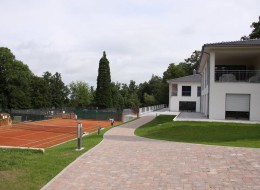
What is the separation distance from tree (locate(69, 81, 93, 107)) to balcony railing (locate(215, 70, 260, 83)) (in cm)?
7082

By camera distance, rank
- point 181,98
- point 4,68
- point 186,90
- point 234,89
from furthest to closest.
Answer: point 4,68, point 181,98, point 186,90, point 234,89

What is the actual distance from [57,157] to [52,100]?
75554 mm

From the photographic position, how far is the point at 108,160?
37.8ft

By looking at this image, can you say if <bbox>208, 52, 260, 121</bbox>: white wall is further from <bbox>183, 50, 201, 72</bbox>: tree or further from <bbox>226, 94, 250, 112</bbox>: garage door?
<bbox>183, 50, 201, 72</bbox>: tree

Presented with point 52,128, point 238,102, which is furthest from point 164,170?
point 52,128

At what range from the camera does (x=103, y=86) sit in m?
69.4

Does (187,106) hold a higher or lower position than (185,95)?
lower

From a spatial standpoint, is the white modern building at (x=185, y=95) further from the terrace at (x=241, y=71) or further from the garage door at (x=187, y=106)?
the terrace at (x=241, y=71)

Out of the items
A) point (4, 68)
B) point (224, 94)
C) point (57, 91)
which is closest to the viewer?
point (224, 94)

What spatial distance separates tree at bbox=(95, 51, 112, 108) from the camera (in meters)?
68.8

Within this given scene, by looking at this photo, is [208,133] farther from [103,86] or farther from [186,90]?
[103,86]

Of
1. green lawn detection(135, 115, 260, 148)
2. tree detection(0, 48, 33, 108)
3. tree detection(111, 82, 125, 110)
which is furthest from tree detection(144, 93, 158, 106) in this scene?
green lawn detection(135, 115, 260, 148)

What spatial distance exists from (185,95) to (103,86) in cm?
1890

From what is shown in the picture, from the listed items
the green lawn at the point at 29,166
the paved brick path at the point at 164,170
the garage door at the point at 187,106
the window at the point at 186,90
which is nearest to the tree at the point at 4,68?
the garage door at the point at 187,106
